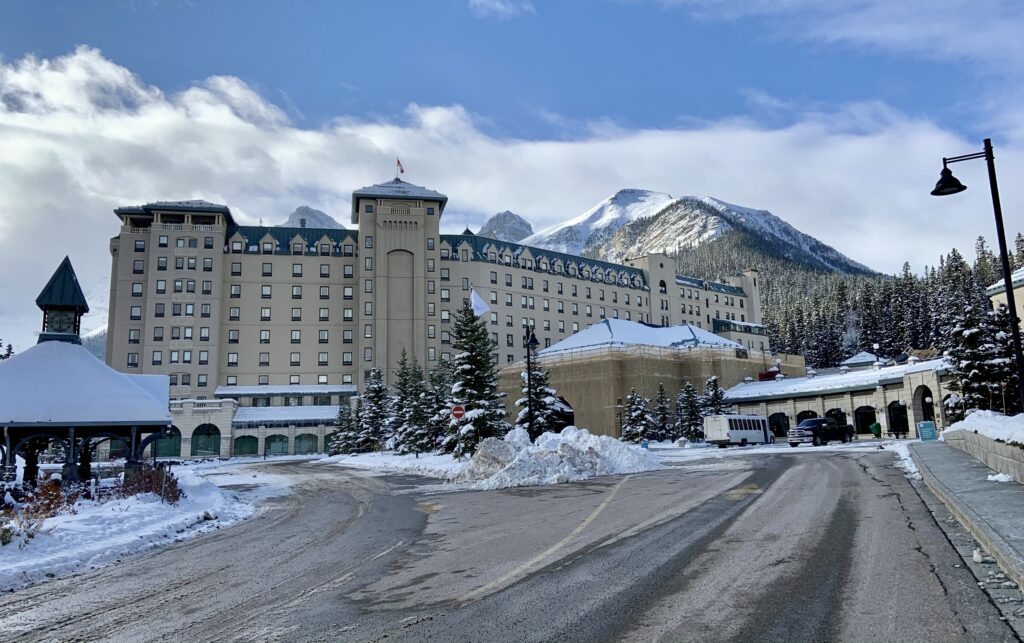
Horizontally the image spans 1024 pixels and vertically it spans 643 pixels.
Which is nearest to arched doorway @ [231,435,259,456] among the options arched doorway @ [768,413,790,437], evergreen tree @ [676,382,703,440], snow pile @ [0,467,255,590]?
evergreen tree @ [676,382,703,440]

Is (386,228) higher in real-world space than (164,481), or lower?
higher

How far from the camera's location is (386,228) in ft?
303

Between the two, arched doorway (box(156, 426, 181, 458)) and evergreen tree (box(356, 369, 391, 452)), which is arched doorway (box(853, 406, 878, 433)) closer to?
evergreen tree (box(356, 369, 391, 452))

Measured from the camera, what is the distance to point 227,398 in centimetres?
8550

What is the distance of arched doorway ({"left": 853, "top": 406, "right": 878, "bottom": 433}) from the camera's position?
64.9 m

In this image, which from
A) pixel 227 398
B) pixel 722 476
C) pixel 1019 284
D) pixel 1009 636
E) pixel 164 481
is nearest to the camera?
pixel 1009 636

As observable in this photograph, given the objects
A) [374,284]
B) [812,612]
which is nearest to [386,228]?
[374,284]

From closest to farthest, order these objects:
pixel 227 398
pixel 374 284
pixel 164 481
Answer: pixel 164 481
pixel 227 398
pixel 374 284

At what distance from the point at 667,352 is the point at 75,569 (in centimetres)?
7039

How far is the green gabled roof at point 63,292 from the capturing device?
2056 centimetres

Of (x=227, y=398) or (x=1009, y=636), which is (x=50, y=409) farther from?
(x=227, y=398)

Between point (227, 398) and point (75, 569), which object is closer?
point (75, 569)

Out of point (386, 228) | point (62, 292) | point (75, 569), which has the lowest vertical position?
point (75, 569)

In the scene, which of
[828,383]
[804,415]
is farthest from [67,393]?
[804,415]
